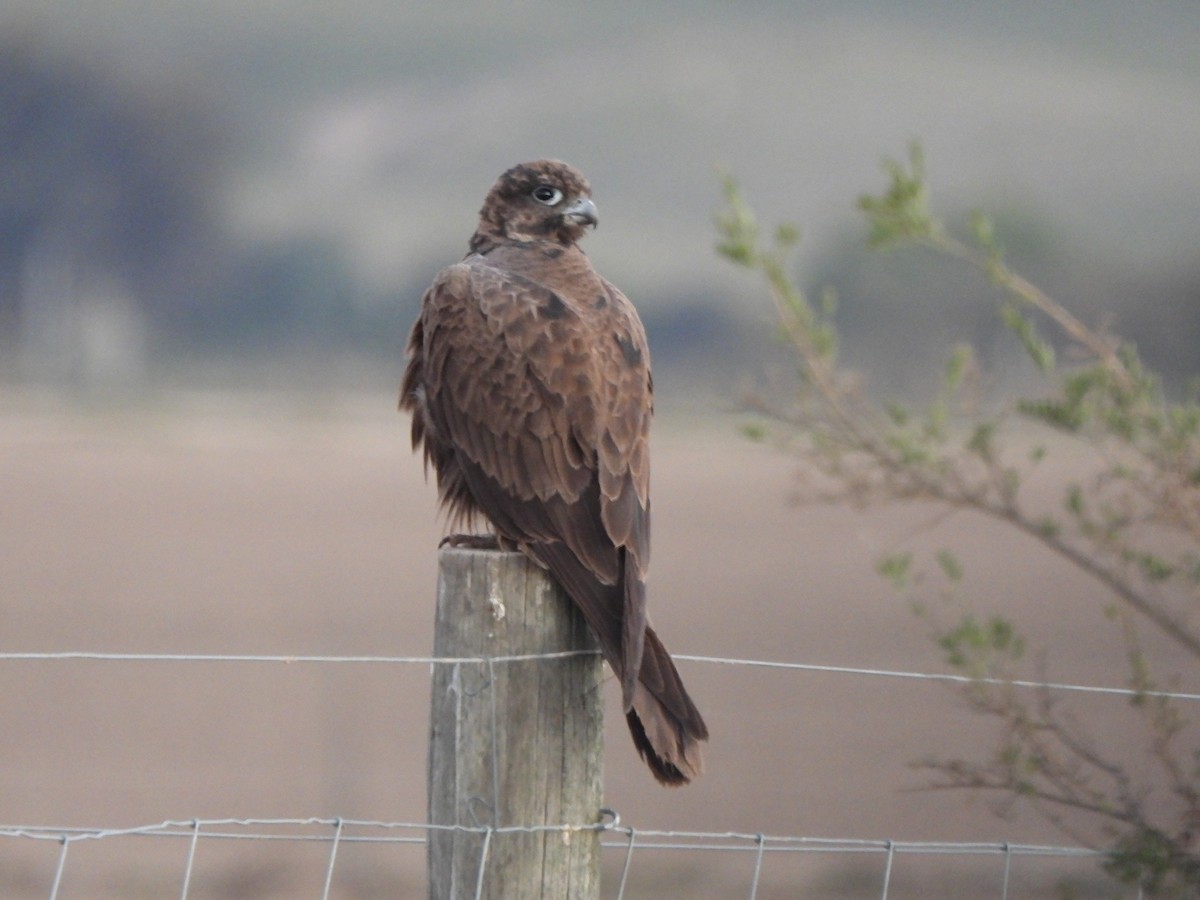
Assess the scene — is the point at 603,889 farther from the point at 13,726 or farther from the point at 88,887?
the point at 13,726

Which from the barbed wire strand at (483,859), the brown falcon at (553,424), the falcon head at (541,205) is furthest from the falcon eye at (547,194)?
the barbed wire strand at (483,859)

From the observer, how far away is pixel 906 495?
4586mm

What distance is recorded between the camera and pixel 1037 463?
15.0 ft

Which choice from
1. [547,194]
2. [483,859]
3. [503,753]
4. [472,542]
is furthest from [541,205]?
[483,859]

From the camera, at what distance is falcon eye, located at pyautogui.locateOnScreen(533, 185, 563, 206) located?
4.41 metres

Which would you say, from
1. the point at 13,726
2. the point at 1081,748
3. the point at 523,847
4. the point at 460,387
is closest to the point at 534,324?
the point at 460,387

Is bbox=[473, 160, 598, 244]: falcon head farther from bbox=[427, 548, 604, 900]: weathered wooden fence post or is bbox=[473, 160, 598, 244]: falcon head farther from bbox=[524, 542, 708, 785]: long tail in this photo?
bbox=[427, 548, 604, 900]: weathered wooden fence post

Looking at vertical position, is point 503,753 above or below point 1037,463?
below

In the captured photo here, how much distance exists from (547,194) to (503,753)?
82.5 inches

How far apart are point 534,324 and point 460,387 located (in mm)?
221

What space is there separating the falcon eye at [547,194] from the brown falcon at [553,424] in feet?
0.89

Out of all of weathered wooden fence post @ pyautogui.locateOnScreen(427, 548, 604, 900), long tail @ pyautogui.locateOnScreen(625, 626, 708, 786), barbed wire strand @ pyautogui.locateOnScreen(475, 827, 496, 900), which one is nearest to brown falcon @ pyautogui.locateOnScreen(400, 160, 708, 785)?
long tail @ pyautogui.locateOnScreen(625, 626, 708, 786)

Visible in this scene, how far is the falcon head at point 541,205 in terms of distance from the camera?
4402mm

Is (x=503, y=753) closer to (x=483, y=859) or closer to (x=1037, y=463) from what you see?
(x=483, y=859)
